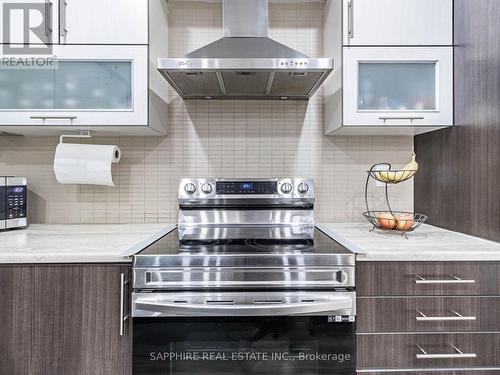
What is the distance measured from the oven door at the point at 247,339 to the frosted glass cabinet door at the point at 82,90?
2.90 ft

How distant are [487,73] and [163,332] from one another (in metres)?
1.68

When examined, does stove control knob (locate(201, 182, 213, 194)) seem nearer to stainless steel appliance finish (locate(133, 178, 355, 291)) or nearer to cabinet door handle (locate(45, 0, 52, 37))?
stainless steel appliance finish (locate(133, 178, 355, 291))

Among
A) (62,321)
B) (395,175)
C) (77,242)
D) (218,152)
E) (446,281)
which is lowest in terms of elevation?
(62,321)

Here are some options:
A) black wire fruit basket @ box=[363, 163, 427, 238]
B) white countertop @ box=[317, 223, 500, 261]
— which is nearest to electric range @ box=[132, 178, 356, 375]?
white countertop @ box=[317, 223, 500, 261]

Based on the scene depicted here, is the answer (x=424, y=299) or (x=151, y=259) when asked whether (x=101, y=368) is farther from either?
(x=424, y=299)

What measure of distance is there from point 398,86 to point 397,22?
30 centimetres

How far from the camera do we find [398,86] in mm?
1568

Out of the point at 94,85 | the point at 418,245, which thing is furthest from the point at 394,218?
the point at 94,85

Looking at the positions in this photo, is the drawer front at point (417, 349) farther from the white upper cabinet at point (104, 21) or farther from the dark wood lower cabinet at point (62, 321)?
the white upper cabinet at point (104, 21)

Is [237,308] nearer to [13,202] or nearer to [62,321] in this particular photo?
[62,321]

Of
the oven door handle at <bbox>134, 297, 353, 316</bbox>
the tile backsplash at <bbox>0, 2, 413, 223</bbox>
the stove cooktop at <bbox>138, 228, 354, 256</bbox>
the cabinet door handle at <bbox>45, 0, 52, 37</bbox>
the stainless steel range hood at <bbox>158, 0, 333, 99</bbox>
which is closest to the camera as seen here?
the oven door handle at <bbox>134, 297, 353, 316</bbox>

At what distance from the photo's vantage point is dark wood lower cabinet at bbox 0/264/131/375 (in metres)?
1.16

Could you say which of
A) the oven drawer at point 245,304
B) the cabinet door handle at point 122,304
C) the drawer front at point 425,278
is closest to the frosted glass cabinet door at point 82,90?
the cabinet door handle at point 122,304

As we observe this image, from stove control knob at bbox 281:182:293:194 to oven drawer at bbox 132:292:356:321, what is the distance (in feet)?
2.03
